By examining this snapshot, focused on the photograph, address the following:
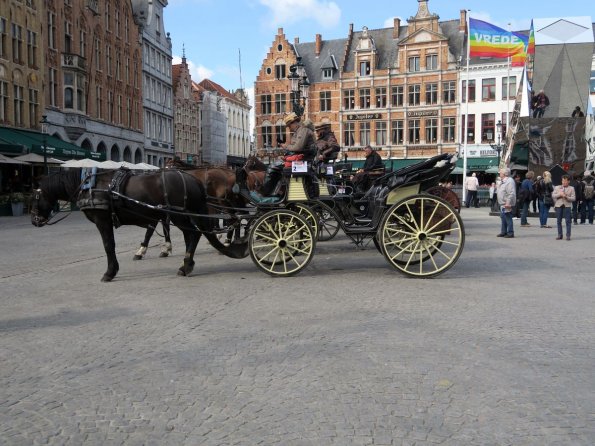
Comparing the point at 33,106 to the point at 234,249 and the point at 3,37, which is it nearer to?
the point at 3,37

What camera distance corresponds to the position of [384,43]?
5638cm

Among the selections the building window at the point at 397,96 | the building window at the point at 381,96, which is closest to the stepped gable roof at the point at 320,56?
the building window at the point at 381,96

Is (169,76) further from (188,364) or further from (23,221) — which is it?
(188,364)

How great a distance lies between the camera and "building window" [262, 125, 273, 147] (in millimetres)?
59844

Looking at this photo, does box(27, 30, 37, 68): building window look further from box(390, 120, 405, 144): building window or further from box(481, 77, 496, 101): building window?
box(481, 77, 496, 101): building window

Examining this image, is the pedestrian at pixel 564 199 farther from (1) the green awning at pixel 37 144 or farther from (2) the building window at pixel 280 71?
(2) the building window at pixel 280 71

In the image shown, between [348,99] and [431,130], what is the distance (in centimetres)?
851

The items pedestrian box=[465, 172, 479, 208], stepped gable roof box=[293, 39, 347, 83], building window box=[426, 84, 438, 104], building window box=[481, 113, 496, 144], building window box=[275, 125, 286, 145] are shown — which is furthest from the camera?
building window box=[275, 125, 286, 145]

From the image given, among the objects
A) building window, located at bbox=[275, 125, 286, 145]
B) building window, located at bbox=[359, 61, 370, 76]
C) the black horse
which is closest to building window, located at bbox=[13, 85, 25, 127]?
the black horse

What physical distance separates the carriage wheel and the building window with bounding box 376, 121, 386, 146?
1898 inches

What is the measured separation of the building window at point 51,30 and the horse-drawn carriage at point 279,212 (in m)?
26.9

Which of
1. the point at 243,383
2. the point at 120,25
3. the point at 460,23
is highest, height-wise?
the point at 460,23

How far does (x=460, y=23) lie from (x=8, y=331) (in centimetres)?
5443

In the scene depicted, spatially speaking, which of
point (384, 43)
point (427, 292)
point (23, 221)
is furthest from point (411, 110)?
point (427, 292)
